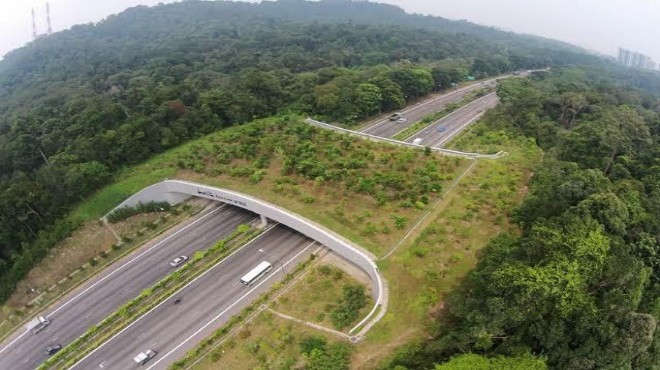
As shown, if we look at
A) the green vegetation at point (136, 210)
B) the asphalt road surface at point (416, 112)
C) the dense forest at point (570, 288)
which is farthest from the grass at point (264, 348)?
the asphalt road surface at point (416, 112)

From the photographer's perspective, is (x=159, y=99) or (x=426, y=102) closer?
(x=159, y=99)

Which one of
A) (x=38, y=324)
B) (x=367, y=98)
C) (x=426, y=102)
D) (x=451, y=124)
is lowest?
(x=38, y=324)

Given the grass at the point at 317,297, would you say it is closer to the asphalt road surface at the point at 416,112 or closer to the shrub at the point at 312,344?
the shrub at the point at 312,344

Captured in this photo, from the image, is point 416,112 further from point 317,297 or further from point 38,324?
point 38,324

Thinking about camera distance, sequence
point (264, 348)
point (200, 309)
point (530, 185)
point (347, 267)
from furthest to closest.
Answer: point (530, 185)
point (347, 267)
point (200, 309)
point (264, 348)

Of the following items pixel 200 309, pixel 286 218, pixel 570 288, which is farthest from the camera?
pixel 286 218

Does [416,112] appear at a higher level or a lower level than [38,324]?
higher

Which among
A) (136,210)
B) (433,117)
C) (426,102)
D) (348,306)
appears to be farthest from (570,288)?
(426,102)
